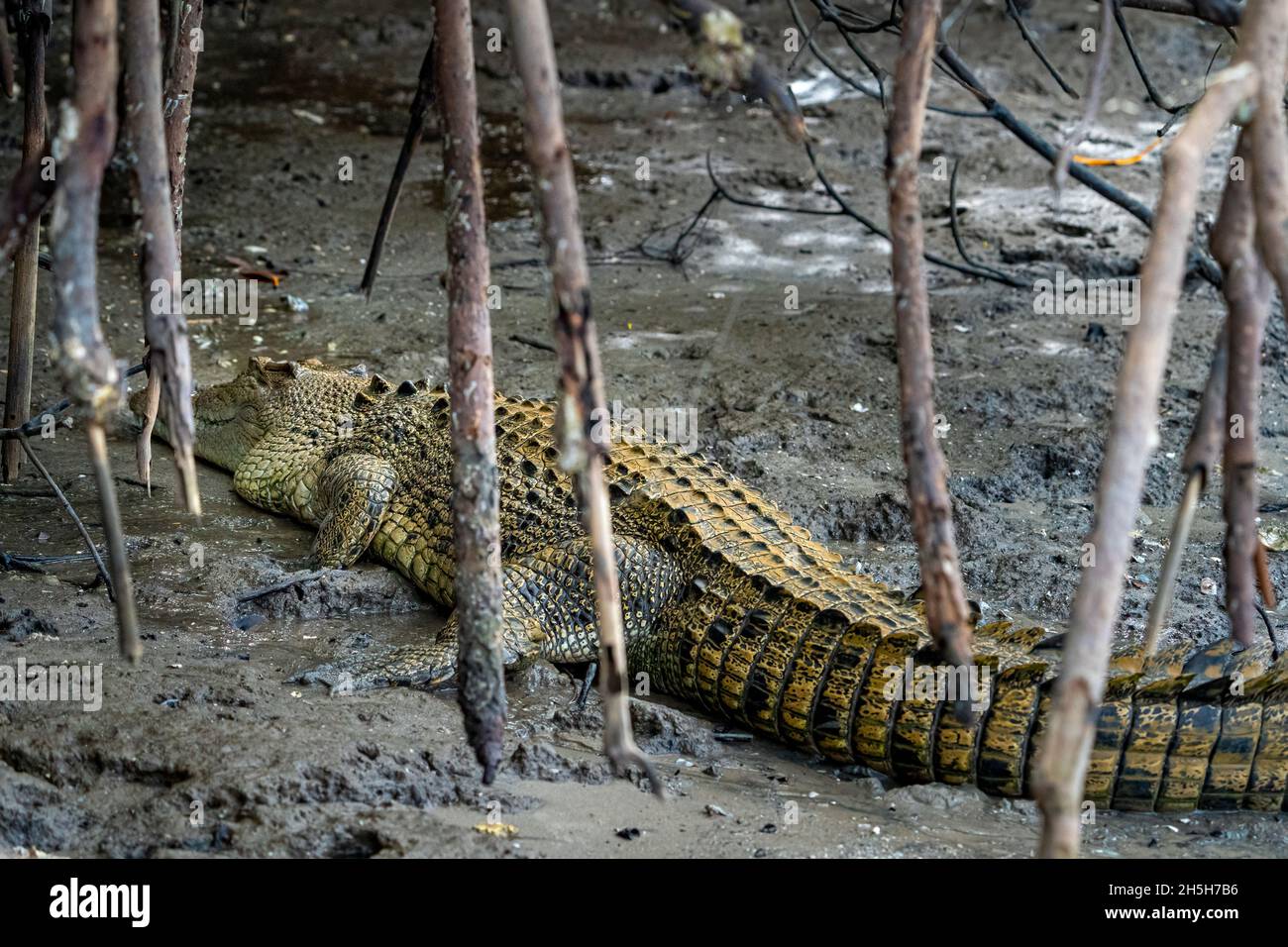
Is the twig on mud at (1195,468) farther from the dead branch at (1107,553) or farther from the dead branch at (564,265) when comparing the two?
the dead branch at (564,265)

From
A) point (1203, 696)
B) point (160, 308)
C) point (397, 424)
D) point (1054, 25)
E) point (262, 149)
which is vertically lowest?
point (1203, 696)

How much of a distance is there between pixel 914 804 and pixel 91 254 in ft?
8.66

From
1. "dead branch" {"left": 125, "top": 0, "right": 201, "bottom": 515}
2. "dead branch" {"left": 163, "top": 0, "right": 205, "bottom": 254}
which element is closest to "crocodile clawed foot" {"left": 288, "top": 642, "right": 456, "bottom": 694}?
"dead branch" {"left": 163, "top": 0, "right": 205, "bottom": 254}

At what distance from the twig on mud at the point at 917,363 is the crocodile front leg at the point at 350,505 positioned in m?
3.31

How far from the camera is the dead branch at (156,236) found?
2.03 m

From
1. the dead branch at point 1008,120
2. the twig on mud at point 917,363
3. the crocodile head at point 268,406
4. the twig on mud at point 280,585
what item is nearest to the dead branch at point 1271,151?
the twig on mud at point 917,363

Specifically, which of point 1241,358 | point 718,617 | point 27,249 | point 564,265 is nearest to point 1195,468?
point 1241,358

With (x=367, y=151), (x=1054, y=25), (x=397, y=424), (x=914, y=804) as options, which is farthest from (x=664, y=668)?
(x=1054, y=25)

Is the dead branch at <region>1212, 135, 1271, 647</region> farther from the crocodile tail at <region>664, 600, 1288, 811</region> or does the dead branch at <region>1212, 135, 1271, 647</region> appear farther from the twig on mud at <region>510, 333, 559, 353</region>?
the twig on mud at <region>510, 333, 559, 353</region>

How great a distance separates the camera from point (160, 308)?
2031 mm

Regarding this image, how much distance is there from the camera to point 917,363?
6.64 ft

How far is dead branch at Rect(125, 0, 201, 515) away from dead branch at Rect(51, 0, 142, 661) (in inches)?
5.5

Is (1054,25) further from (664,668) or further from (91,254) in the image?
(91,254)

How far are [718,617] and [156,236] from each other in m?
2.60
